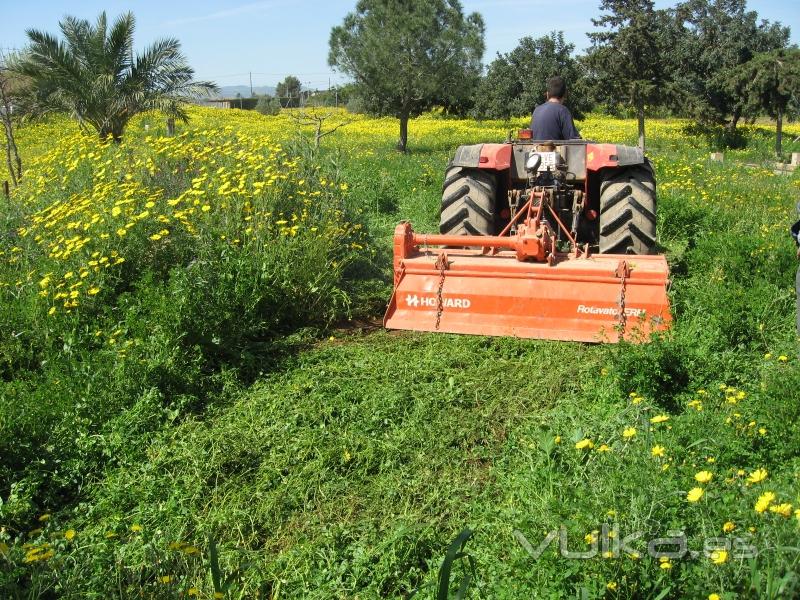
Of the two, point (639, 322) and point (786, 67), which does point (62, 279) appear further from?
point (786, 67)

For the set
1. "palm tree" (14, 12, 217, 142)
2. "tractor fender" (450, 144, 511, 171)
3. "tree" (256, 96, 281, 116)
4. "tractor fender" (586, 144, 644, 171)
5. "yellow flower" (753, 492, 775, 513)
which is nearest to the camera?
"yellow flower" (753, 492, 775, 513)

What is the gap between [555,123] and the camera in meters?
6.75

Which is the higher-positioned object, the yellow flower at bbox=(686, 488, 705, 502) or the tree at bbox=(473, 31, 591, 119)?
the tree at bbox=(473, 31, 591, 119)

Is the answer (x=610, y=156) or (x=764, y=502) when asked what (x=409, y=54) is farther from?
(x=764, y=502)

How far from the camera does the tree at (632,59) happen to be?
26.4 meters

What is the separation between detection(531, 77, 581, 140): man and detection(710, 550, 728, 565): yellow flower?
4979mm

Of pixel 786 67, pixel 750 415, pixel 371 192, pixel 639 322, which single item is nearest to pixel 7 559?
pixel 750 415

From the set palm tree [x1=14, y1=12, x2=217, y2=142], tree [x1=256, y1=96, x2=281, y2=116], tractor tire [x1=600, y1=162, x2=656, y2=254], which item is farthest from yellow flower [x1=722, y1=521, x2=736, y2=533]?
tree [x1=256, y1=96, x2=281, y2=116]

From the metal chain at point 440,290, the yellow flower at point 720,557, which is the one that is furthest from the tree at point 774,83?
the yellow flower at point 720,557

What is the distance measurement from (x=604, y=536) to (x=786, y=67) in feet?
94.3

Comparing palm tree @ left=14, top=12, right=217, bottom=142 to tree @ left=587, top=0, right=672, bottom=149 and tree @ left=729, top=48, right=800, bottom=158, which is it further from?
tree @ left=729, top=48, right=800, bottom=158

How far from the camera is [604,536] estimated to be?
2566 mm

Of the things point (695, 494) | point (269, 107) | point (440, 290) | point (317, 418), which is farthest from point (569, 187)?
point (269, 107)

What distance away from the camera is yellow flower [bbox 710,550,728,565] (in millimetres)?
2273
